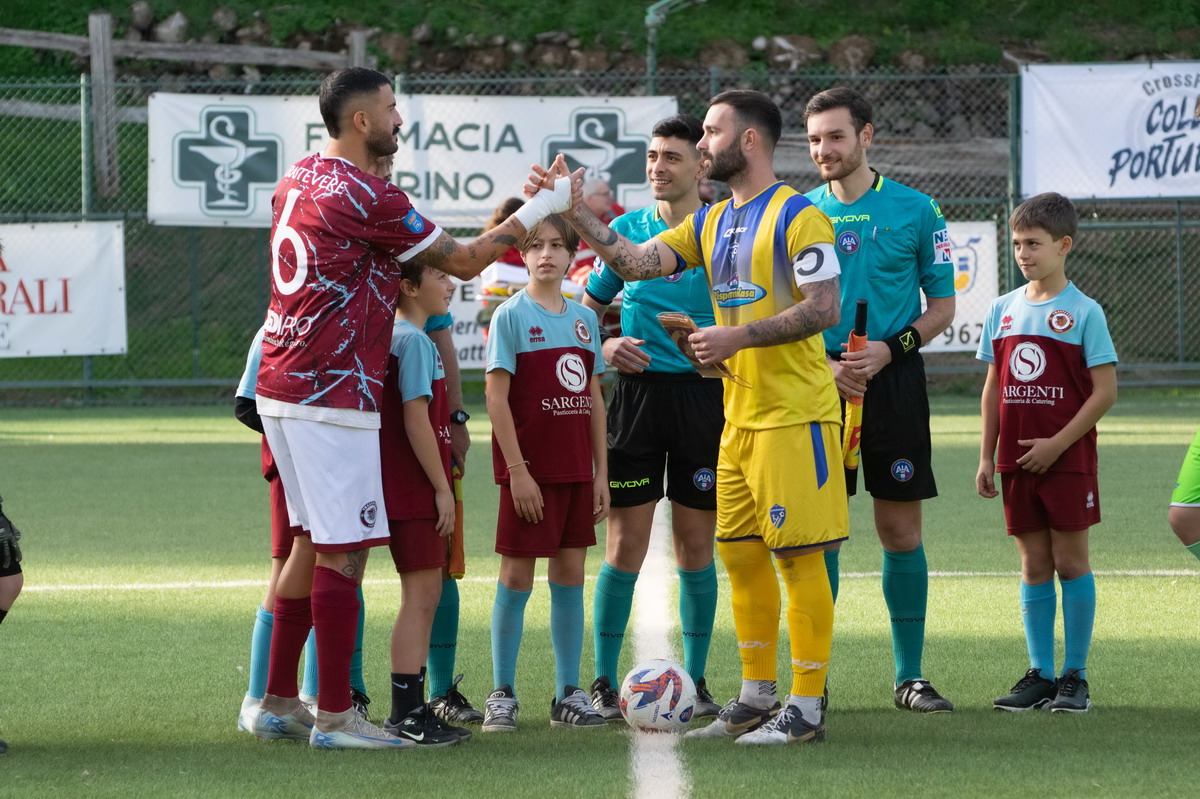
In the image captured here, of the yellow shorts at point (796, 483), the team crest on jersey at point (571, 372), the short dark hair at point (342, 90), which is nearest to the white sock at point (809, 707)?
the yellow shorts at point (796, 483)

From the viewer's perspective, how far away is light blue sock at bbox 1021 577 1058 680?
511 centimetres

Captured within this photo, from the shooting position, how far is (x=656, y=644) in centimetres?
598

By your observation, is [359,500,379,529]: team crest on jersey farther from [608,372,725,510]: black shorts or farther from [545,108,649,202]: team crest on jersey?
[545,108,649,202]: team crest on jersey

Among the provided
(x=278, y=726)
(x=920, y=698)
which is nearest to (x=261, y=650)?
(x=278, y=726)

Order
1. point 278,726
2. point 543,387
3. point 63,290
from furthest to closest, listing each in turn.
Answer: point 63,290 < point 543,387 < point 278,726

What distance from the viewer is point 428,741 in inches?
178

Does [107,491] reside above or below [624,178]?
below

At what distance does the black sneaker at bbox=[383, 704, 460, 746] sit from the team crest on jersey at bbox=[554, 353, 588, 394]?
118 centimetres

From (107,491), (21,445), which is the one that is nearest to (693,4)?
(21,445)

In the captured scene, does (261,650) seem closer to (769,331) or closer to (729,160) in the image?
(769,331)

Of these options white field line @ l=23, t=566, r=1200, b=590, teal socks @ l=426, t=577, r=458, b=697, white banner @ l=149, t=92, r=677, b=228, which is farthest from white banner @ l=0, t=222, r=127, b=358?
teal socks @ l=426, t=577, r=458, b=697

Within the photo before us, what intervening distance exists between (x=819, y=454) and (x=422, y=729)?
146 cm

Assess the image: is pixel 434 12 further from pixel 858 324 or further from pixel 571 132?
pixel 858 324

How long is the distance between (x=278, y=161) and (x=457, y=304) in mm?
2372
